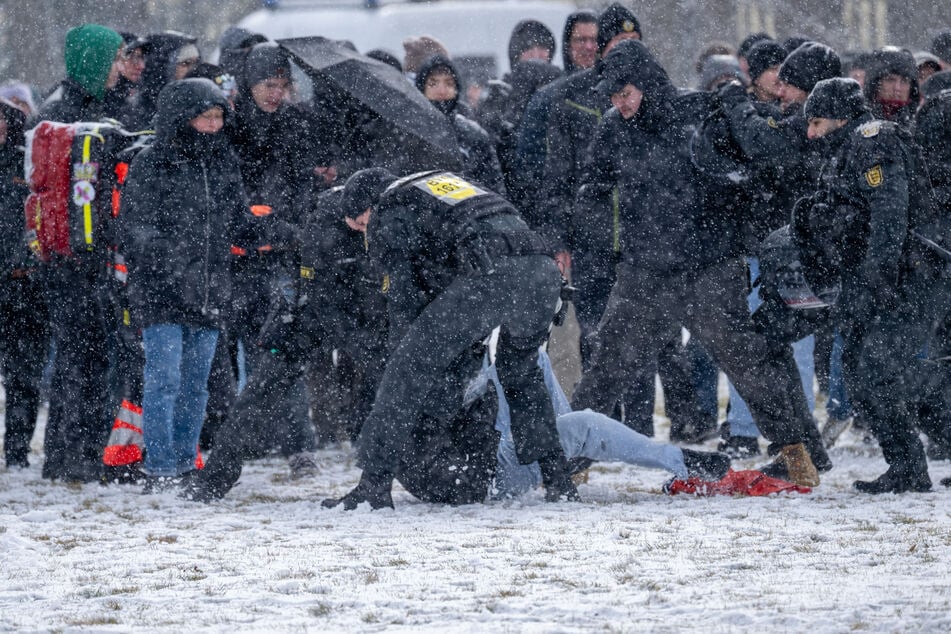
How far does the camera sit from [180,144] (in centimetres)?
762

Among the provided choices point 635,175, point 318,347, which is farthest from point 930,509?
point 318,347

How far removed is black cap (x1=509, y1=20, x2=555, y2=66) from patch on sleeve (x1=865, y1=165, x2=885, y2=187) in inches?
149

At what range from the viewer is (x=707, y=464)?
6.91 meters

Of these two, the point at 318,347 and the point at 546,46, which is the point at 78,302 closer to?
the point at 318,347

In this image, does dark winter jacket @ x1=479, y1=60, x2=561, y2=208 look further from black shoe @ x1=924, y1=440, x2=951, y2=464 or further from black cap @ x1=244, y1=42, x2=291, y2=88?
black shoe @ x1=924, y1=440, x2=951, y2=464

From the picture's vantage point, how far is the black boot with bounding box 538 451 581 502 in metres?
6.84

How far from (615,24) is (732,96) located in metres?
1.56

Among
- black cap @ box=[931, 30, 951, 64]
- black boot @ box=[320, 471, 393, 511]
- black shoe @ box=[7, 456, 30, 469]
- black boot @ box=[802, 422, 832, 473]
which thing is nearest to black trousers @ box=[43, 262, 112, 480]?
black shoe @ box=[7, 456, 30, 469]

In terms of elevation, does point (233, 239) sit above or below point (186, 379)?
above

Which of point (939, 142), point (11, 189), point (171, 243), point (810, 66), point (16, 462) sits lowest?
point (16, 462)

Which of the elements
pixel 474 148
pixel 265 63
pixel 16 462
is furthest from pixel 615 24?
pixel 16 462

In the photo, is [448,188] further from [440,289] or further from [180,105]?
[180,105]

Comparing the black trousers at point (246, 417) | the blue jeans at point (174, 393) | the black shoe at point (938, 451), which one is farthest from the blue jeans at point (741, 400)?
the blue jeans at point (174, 393)

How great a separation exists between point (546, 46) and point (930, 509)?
4762 mm
